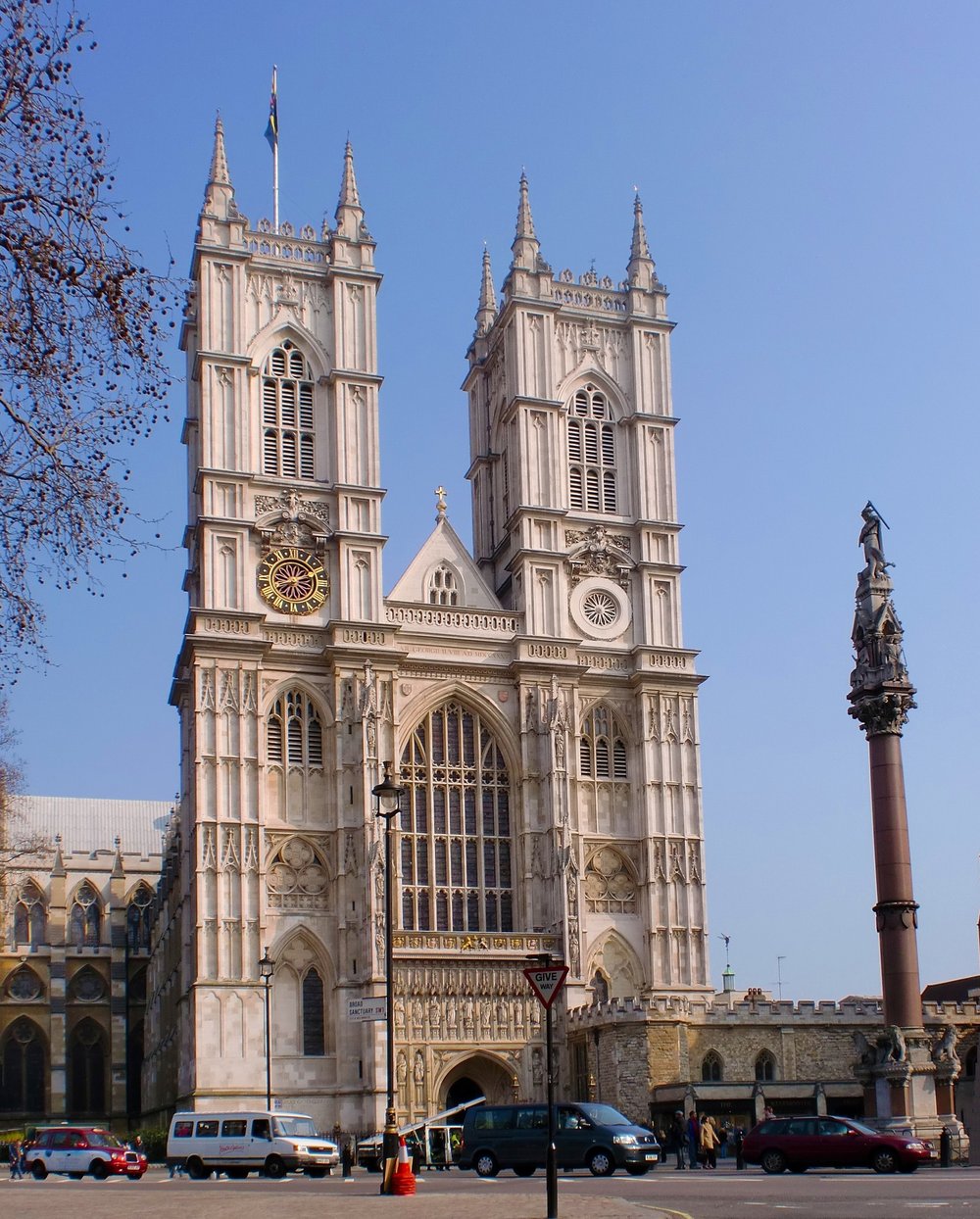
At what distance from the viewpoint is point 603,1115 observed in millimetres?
33188

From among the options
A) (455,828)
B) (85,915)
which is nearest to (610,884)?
(455,828)

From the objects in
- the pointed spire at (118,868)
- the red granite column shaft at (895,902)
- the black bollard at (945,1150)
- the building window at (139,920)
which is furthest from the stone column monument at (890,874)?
the pointed spire at (118,868)

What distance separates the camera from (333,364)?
192ft

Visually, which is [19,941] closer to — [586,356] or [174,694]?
[174,694]

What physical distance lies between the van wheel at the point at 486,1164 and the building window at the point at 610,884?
22.7 m

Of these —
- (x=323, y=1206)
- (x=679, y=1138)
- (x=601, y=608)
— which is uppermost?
(x=601, y=608)

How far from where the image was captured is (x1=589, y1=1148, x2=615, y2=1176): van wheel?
32312 millimetres

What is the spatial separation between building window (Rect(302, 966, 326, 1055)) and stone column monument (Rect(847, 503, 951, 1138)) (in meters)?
19.7

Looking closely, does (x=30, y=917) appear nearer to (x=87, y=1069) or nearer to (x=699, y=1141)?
(x=87, y=1069)

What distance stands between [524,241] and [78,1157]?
119 ft

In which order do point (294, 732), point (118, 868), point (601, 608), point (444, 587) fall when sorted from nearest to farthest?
point (294, 732) < point (444, 587) < point (601, 608) < point (118, 868)

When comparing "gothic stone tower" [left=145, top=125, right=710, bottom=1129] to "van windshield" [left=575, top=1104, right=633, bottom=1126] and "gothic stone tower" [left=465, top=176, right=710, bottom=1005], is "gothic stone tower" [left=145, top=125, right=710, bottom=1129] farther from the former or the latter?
"van windshield" [left=575, top=1104, right=633, bottom=1126]

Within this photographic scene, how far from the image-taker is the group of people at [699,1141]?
3722 cm

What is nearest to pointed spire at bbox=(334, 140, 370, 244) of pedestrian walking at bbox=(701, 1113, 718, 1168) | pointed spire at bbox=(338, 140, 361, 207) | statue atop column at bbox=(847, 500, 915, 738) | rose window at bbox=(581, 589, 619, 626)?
pointed spire at bbox=(338, 140, 361, 207)
